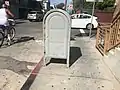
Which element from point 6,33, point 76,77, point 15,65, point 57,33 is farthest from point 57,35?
point 6,33

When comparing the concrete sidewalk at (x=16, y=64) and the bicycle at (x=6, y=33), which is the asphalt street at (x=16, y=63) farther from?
the bicycle at (x=6, y=33)

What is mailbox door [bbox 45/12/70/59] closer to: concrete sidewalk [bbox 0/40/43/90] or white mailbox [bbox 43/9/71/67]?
white mailbox [bbox 43/9/71/67]

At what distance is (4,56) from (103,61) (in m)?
3.65

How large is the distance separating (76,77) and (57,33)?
1514 millimetres

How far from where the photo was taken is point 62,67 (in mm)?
6762

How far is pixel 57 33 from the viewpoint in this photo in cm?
651

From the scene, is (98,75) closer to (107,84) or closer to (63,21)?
(107,84)

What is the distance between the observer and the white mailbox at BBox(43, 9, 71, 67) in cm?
635

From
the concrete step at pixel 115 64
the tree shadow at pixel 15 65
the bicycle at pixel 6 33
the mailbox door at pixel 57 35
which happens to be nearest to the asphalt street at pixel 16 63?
the tree shadow at pixel 15 65

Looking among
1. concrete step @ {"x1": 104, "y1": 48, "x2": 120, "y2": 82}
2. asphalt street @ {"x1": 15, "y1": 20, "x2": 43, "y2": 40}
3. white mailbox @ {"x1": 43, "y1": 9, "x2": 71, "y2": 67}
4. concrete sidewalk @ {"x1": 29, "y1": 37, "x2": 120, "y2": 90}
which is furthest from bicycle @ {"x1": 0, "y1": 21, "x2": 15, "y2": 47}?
concrete step @ {"x1": 104, "y1": 48, "x2": 120, "y2": 82}

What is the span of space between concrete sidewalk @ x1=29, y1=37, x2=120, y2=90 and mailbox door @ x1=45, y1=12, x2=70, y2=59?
51 cm

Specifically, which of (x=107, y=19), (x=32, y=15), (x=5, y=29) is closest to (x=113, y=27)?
(x=5, y=29)

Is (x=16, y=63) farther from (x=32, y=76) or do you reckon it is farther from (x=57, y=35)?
(x=57, y=35)

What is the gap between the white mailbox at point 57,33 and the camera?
635 centimetres
